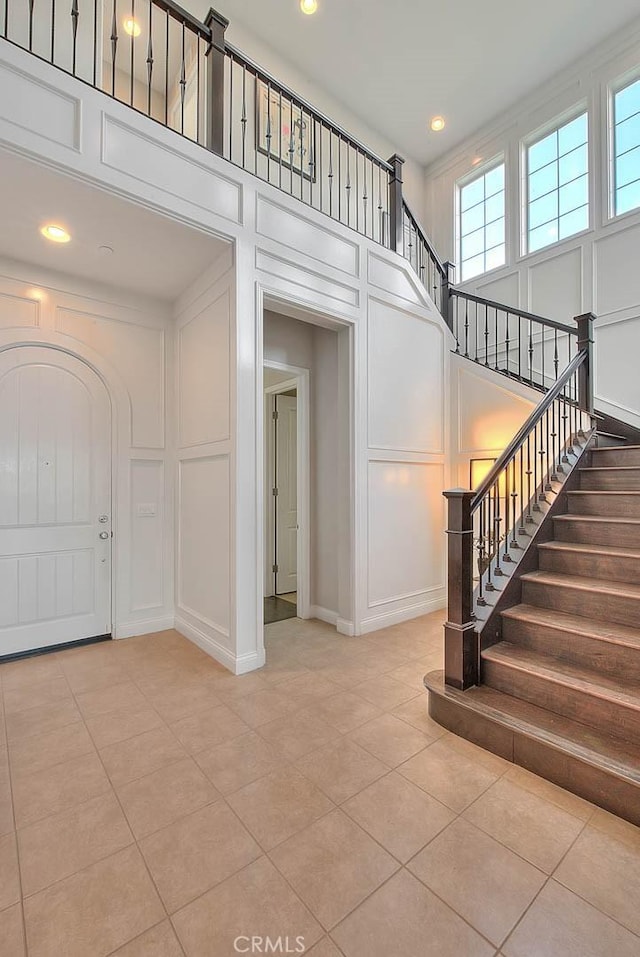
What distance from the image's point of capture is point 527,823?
174 centimetres

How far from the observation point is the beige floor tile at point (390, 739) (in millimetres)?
2176

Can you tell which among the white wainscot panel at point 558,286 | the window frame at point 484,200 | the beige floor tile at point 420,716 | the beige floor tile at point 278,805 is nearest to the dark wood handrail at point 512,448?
the beige floor tile at point 420,716

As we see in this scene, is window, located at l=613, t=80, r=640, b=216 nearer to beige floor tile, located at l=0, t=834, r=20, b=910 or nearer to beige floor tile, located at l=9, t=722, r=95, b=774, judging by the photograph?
beige floor tile, located at l=9, t=722, r=95, b=774

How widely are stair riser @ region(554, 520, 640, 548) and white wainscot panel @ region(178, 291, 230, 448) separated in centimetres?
256

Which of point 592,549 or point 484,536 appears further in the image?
point 484,536

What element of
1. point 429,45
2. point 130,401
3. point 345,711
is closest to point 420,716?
point 345,711

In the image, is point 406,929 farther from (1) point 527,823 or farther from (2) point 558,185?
(2) point 558,185

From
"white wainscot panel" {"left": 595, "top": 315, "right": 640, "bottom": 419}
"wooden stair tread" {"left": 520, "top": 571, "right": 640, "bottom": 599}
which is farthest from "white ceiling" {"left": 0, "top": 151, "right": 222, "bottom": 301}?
"white wainscot panel" {"left": 595, "top": 315, "right": 640, "bottom": 419}

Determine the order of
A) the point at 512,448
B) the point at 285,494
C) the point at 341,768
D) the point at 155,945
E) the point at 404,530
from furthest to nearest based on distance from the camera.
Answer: the point at 285,494
the point at 404,530
the point at 512,448
the point at 341,768
the point at 155,945

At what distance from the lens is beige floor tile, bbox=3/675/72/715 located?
2.66 metres

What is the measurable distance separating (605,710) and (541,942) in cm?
103

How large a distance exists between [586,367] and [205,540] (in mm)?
3905

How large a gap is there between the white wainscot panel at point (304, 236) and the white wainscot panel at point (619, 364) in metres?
3.21

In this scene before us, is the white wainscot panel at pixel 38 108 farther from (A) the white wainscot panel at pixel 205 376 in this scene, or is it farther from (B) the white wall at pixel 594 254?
(B) the white wall at pixel 594 254
